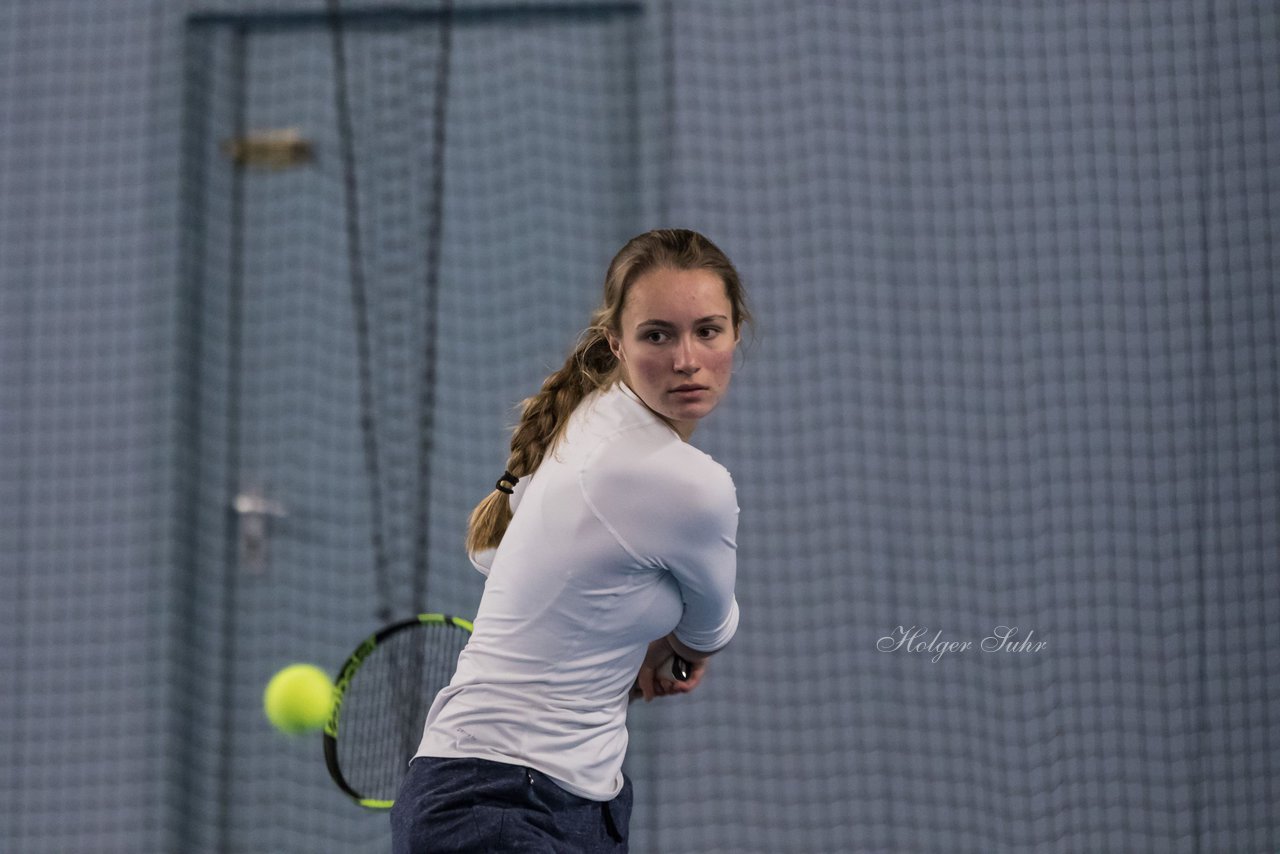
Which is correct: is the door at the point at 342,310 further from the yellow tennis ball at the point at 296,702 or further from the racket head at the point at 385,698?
the racket head at the point at 385,698

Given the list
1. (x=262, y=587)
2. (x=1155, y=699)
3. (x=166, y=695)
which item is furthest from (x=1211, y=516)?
(x=166, y=695)

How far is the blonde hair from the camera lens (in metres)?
1.44

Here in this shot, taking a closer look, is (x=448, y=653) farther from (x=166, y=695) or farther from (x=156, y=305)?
(x=156, y=305)

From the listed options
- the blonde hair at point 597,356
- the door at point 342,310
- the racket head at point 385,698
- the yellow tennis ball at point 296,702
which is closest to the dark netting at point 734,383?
the door at point 342,310

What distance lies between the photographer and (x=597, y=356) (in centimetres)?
157

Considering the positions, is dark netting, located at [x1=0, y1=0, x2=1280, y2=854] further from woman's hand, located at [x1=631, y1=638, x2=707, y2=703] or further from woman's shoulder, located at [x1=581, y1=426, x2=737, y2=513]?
woman's shoulder, located at [x1=581, y1=426, x2=737, y2=513]

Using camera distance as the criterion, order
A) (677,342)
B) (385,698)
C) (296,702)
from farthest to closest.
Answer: (296,702)
(385,698)
(677,342)

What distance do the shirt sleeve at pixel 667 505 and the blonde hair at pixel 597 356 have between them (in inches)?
6.0

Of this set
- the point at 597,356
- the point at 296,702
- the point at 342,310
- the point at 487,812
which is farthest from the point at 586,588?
the point at 342,310

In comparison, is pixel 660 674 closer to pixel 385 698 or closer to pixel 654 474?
pixel 654 474

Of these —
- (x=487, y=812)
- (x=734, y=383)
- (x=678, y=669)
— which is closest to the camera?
(x=487, y=812)

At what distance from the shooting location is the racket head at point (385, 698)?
6.41 feet

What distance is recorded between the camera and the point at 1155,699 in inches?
139

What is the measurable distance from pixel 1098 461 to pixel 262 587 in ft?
8.00
